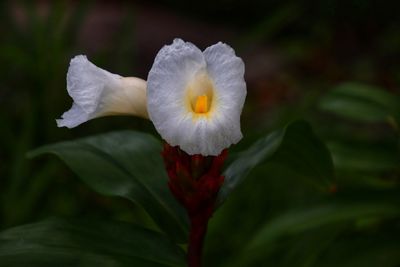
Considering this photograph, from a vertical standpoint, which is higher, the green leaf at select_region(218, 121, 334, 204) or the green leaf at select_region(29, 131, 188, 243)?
the green leaf at select_region(218, 121, 334, 204)

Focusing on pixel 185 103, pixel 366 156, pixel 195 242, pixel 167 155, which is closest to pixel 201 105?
pixel 185 103

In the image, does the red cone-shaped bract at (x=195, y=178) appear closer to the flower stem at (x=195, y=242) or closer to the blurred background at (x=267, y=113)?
the flower stem at (x=195, y=242)

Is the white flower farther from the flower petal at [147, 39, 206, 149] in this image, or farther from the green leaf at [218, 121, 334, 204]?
the green leaf at [218, 121, 334, 204]

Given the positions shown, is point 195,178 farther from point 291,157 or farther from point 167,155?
point 291,157

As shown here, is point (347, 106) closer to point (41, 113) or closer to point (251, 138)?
point (251, 138)

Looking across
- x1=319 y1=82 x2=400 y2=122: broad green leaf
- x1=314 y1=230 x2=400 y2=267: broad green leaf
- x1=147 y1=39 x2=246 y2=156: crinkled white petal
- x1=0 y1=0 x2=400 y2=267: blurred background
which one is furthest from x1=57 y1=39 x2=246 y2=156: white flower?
x1=319 y1=82 x2=400 y2=122: broad green leaf

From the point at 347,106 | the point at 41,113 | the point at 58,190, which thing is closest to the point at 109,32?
the point at 41,113
